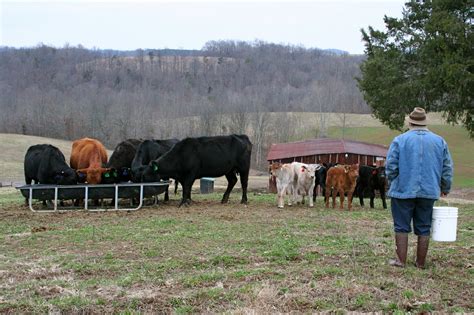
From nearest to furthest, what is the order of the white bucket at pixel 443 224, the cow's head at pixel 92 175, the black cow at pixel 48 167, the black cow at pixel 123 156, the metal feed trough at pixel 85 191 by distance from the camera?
the white bucket at pixel 443 224
the metal feed trough at pixel 85 191
the black cow at pixel 48 167
the cow's head at pixel 92 175
the black cow at pixel 123 156

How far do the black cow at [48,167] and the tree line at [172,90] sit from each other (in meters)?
55.6

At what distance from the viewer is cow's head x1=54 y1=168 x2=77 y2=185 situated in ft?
53.8

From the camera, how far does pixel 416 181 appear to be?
25.0 feet

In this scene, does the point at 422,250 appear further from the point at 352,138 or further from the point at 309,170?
the point at 352,138

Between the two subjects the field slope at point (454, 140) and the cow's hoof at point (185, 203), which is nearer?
the cow's hoof at point (185, 203)

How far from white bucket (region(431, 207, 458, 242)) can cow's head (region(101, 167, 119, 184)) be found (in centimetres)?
1100

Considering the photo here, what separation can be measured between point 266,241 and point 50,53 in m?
147

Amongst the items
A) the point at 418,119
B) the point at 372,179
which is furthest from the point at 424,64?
the point at 418,119

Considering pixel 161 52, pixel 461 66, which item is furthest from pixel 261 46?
pixel 461 66

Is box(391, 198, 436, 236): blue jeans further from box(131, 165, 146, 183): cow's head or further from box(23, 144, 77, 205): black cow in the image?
box(23, 144, 77, 205): black cow

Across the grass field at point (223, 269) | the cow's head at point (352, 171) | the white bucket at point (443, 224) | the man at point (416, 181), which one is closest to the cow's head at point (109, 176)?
the grass field at point (223, 269)

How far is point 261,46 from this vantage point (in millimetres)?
150125

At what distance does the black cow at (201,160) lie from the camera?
56.6 ft

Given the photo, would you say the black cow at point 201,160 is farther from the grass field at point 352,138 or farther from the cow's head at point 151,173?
the grass field at point 352,138
